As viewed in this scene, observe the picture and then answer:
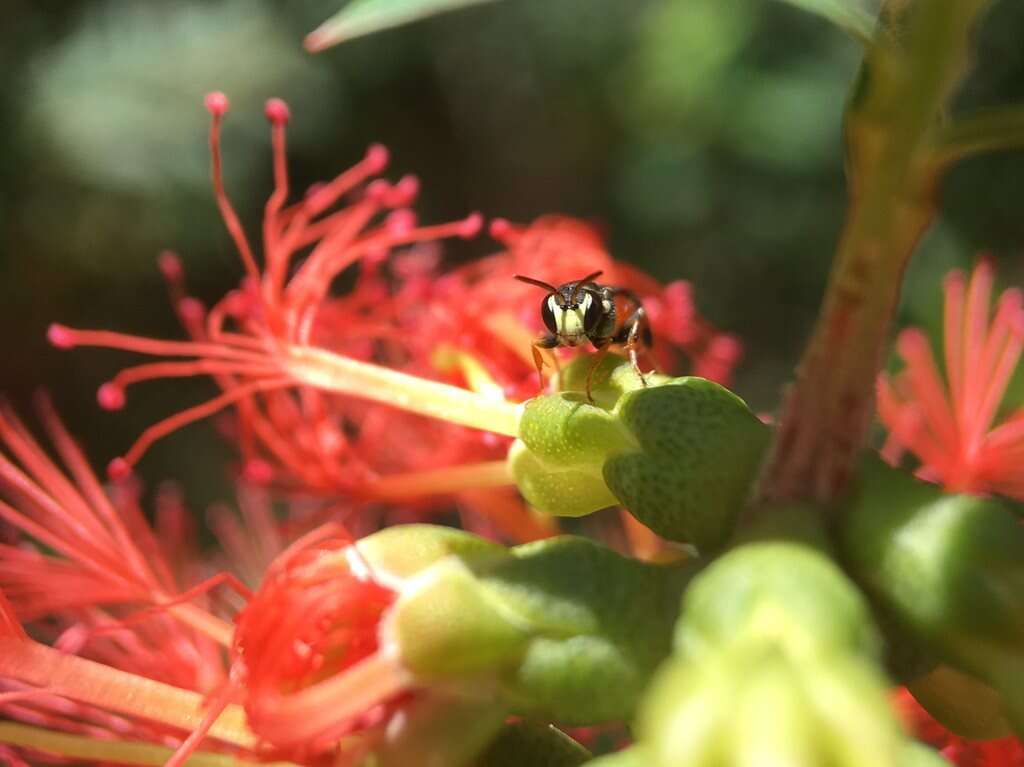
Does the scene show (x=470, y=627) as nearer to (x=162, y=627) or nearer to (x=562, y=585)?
(x=562, y=585)

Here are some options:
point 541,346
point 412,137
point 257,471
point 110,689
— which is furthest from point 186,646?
point 412,137

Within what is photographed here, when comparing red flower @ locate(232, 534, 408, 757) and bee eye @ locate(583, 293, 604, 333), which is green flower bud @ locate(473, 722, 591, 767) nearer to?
red flower @ locate(232, 534, 408, 757)

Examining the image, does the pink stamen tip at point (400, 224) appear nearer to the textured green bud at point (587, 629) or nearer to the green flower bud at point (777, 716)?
the textured green bud at point (587, 629)

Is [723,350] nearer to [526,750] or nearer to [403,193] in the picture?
[403,193]

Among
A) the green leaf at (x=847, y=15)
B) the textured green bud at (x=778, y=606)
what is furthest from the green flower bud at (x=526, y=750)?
the green leaf at (x=847, y=15)

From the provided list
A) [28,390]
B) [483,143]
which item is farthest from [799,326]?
[28,390]

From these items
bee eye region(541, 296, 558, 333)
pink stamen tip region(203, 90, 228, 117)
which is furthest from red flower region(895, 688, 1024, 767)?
pink stamen tip region(203, 90, 228, 117)
